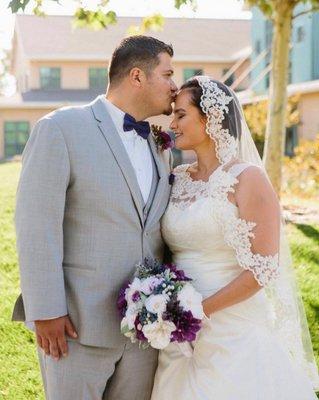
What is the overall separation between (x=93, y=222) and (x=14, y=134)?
30919 mm

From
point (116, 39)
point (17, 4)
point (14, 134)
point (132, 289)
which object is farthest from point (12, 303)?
point (116, 39)

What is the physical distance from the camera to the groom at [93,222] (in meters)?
3.12

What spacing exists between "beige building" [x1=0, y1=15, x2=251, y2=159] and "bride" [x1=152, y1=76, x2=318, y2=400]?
28.8 metres

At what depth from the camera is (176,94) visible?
3.59m

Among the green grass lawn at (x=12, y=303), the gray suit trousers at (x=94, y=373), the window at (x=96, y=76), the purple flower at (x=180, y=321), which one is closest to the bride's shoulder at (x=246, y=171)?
the purple flower at (x=180, y=321)

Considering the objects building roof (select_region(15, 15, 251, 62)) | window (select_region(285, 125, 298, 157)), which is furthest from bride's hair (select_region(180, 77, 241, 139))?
building roof (select_region(15, 15, 251, 62))

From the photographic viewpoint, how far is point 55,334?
3.18 m

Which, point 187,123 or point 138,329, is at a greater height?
point 187,123

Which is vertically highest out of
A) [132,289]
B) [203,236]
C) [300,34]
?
[300,34]

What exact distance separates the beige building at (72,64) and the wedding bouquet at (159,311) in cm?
2925

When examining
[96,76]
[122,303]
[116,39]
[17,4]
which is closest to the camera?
[122,303]

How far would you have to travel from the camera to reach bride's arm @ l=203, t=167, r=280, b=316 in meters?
3.33

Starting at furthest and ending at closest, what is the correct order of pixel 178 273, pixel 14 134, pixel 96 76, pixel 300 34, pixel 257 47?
pixel 96 76 → pixel 14 134 → pixel 257 47 → pixel 300 34 → pixel 178 273

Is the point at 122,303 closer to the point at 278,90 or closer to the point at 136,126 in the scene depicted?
the point at 136,126
